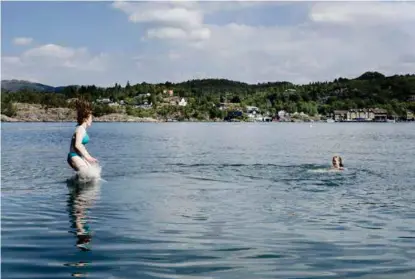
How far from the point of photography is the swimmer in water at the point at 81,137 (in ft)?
75.8

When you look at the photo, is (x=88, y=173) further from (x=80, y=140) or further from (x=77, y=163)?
(x=80, y=140)

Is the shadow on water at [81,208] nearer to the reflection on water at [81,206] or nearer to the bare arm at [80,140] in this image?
the reflection on water at [81,206]

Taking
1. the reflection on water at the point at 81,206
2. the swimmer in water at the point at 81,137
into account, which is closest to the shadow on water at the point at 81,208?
the reflection on water at the point at 81,206

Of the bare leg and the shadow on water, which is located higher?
the bare leg

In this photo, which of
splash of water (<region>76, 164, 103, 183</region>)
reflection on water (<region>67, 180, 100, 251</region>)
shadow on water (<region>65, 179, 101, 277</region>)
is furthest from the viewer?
splash of water (<region>76, 164, 103, 183</region>)

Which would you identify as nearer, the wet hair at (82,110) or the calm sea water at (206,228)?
the calm sea water at (206,228)

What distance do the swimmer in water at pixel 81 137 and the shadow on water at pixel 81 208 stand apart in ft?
3.65

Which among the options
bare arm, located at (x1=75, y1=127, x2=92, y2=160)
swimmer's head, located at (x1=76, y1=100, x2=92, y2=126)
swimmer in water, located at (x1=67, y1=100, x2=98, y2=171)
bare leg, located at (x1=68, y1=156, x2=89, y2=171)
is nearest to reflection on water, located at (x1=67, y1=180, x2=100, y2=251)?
bare leg, located at (x1=68, y1=156, x2=89, y2=171)

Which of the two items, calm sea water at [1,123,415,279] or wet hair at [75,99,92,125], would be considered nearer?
calm sea water at [1,123,415,279]

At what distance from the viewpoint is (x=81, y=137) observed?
23.5 m

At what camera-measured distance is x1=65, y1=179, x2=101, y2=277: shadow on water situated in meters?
13.3

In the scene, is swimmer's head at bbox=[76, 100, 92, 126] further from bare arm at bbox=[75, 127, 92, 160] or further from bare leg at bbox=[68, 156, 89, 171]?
bare leg at bbox=[68, 156, 89, 171]

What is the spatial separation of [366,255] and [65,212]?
31.1ft

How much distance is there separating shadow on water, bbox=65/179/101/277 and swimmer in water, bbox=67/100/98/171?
1113 mm
